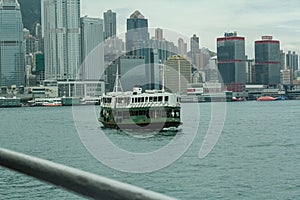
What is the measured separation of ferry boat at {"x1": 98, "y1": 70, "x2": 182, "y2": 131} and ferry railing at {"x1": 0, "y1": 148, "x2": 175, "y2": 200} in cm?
3185

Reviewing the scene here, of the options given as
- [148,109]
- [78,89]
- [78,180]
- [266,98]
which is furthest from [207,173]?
[266,98]

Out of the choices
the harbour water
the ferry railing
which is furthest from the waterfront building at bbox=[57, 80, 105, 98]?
the ferry railing

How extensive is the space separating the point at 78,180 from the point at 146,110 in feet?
107

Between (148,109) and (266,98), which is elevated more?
(148,109)

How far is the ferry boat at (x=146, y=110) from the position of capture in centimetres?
3319

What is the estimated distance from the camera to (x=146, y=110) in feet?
110

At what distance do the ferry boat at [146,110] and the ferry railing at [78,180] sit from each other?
31.8 meters

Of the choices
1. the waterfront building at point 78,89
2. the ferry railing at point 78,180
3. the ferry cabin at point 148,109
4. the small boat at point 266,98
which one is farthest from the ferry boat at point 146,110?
the small boat at point 266,98

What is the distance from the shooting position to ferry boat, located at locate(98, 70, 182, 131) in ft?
109

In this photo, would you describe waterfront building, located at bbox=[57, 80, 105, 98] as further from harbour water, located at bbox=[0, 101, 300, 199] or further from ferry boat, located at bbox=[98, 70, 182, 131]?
harbour water, located at bbox=[0, 101, 300, 199]

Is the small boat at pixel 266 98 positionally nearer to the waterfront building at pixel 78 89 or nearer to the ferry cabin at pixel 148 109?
the waterfront building at pixel 78 89

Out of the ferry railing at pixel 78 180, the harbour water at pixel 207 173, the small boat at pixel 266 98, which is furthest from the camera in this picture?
the small boat at pixel 266 98

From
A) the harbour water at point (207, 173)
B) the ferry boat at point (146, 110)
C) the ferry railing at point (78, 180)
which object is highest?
the ferry railing at point (78, 180)

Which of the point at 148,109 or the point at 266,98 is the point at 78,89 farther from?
the point at 148,109
